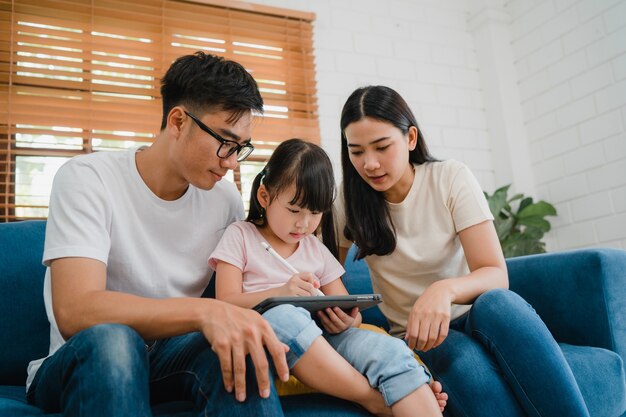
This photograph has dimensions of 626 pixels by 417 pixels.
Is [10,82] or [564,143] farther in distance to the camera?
[564,143]

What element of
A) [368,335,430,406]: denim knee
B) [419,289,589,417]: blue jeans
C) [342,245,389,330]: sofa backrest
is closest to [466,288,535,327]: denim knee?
[419,289,589,417]: blue jeans

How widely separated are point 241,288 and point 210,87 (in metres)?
0.47

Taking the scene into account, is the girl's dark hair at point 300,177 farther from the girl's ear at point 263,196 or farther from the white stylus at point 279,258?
the white stylus at point 279,258

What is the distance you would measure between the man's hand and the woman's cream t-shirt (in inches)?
25.1

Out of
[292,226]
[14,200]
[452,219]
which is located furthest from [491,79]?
[14,200]

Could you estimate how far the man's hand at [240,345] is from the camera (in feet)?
2.65

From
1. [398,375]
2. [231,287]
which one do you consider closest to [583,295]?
[398,375]

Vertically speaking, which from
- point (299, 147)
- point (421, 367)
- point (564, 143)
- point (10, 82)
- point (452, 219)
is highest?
point (10, 82)

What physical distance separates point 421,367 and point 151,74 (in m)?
2.12

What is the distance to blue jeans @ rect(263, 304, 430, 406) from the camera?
0.94 m

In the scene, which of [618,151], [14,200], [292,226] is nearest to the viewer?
[292,226]

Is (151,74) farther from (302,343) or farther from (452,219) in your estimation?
(302,343)

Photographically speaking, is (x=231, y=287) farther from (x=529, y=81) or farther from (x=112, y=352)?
(x=529, y=81)

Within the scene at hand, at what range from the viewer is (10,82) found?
7.66 ft
